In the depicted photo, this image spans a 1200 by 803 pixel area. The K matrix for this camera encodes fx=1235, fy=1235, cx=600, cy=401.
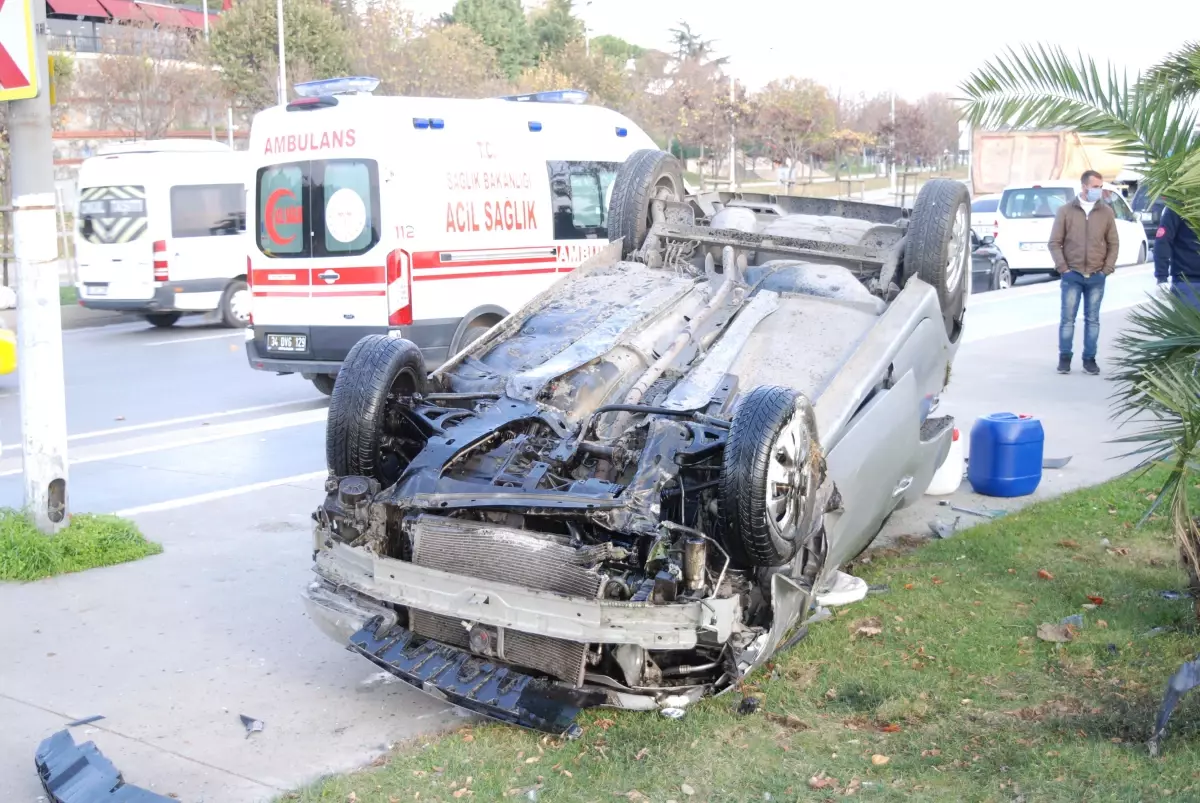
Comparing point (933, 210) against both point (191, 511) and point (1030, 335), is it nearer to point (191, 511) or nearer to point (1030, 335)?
point (191, 511)

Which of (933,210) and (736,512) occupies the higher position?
(933,210)

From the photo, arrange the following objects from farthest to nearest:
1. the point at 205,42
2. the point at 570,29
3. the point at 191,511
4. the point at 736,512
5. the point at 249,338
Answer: the point at 570,29, the point at 205,42, the point at 249,338, the point at 191,511, the point at 736,512

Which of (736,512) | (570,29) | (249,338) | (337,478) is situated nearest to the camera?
(736,512)

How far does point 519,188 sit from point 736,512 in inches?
318

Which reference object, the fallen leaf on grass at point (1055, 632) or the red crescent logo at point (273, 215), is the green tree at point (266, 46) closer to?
the red crescent logo at point (273, 215)

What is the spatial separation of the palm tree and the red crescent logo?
22.8 ft

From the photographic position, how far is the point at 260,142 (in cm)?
1137

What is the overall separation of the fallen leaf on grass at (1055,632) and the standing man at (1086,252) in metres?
6.79

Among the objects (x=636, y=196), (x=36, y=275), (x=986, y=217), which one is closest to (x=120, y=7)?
(x=986, y=217)

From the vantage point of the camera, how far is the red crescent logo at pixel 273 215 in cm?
1123

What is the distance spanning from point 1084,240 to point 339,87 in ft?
23.0

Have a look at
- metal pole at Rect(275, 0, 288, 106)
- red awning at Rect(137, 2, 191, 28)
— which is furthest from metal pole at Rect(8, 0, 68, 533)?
red awning at Rect(137, 2, 191, 28)

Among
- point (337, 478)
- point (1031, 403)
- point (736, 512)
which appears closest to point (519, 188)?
point (1031, 403)

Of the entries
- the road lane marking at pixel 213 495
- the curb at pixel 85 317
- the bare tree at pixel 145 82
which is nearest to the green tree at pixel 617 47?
the bare tree at pixel 145 82
